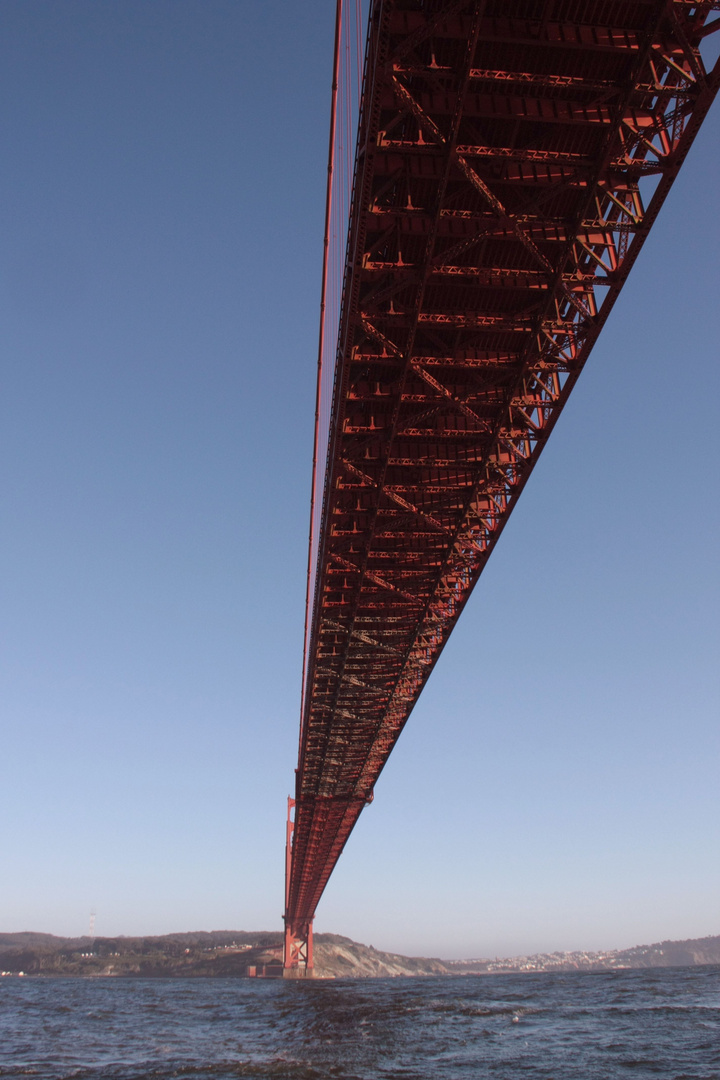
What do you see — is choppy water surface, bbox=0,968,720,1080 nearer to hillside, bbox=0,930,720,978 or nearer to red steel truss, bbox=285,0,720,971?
red steel truss, bbox=285,0,720,971

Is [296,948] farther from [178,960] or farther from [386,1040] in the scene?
[386,1040]

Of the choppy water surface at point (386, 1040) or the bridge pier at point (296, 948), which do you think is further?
the bridge pier at point (296, 948)

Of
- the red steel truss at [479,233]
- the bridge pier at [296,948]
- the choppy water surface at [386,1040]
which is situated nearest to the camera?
the red steel truss at [479,233]

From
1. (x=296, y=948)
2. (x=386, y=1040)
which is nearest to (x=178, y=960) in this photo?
(x=296, y=948)

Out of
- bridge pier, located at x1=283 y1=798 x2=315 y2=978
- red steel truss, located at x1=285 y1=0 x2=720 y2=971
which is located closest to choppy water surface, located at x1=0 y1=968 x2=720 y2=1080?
red steel truss, located at x1=285 y1=0 x2=720 y2=971

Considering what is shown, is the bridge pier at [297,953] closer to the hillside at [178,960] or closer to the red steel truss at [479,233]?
the hillside at [178,960]

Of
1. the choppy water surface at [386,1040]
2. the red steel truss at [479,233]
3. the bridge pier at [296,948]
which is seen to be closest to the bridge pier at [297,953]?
the bridge pier at [296,948]

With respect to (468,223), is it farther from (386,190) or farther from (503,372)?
(503,372)
